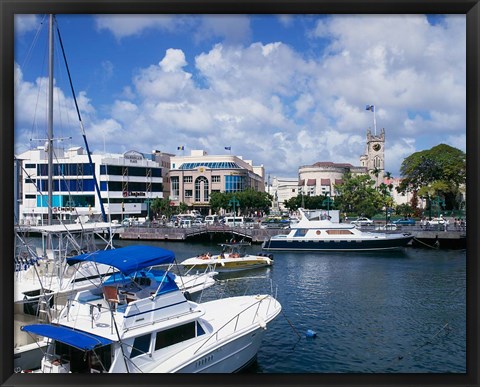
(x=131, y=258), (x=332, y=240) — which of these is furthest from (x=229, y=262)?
(x=131, y=258)

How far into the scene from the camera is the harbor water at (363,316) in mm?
11328

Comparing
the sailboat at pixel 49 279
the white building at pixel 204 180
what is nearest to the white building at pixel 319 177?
the white building at pixel 204 180

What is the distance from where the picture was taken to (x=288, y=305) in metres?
16.6

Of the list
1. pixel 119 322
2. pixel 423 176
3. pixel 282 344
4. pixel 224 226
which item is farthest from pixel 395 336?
pixel 423 176

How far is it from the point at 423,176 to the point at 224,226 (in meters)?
31.1

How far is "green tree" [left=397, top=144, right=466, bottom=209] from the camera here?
176ft

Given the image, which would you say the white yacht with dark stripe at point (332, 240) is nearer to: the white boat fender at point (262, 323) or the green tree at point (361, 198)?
the green tree at point (361, 198)

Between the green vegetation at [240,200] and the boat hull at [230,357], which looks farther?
the green vegetation at [240,200]

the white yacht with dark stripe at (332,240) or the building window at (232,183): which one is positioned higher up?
the building window at (232,183)

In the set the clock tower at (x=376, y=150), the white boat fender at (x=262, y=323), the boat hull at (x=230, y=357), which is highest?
the clock tower at (x=376, y=150)

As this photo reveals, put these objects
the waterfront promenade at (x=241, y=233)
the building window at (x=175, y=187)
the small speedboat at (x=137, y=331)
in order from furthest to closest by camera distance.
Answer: the building window at (x=175, y=187)
the waterfront promenade at (x=241, y=233)
the small speedboat at (x=137, y=331)

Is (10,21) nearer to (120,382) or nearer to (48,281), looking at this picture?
(120,382)

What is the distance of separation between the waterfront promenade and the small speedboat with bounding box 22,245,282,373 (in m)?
29.1
